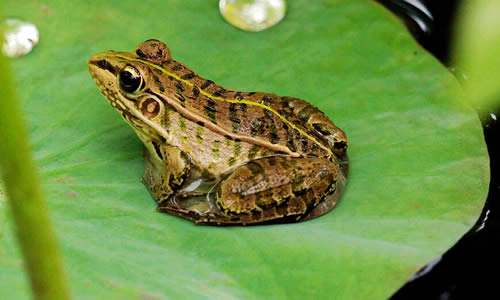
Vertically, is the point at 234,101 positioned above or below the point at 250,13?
below

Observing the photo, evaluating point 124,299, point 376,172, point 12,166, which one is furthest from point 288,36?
point 12,166

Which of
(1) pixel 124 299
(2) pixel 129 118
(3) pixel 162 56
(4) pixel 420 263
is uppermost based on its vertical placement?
(3) pixel 162 56

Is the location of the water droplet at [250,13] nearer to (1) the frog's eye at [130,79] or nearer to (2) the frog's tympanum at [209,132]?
(2) the frog's tympanum at [209,132]

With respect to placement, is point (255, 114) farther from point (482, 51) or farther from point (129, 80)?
point (482, 51)

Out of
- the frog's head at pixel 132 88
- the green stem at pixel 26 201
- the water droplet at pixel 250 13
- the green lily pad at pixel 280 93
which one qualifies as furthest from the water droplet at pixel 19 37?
the green stem at pixel 26 201

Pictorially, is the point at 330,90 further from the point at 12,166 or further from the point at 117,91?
the point at 12,166

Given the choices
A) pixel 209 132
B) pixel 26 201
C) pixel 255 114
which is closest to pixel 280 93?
pixel 255 114
